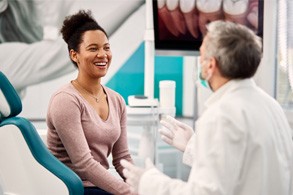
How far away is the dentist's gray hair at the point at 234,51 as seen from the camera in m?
1.28

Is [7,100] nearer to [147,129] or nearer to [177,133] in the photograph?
[177,133]

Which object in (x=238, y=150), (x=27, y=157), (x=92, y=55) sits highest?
(x=92, y=55)

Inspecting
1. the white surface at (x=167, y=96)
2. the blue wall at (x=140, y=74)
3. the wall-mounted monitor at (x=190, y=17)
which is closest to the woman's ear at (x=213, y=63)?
the wall-mounted monitor at (x=190, y=17)

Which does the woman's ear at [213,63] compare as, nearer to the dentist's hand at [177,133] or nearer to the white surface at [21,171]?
the dentist's hand at [177,133]

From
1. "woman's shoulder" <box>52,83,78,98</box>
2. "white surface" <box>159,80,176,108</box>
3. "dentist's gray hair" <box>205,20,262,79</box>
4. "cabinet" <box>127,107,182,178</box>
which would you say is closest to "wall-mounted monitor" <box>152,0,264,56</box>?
"white surface" <box>159,80,176,108</box>

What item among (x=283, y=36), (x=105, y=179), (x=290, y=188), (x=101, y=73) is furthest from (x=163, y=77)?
(x=290, y=188)

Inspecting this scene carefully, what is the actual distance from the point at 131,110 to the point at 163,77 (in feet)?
2.77

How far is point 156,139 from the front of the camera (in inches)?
117

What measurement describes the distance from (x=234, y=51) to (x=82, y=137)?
2.65ft

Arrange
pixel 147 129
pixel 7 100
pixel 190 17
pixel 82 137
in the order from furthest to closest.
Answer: pixel 147 129 → pixel 190 17 → pixel 82 137 → pixel 7 100

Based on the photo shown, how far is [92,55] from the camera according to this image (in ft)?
6.47

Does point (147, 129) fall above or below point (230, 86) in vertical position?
below

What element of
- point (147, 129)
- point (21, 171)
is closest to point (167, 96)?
point (147, 129)

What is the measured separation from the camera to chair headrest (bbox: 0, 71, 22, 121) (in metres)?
1.67
